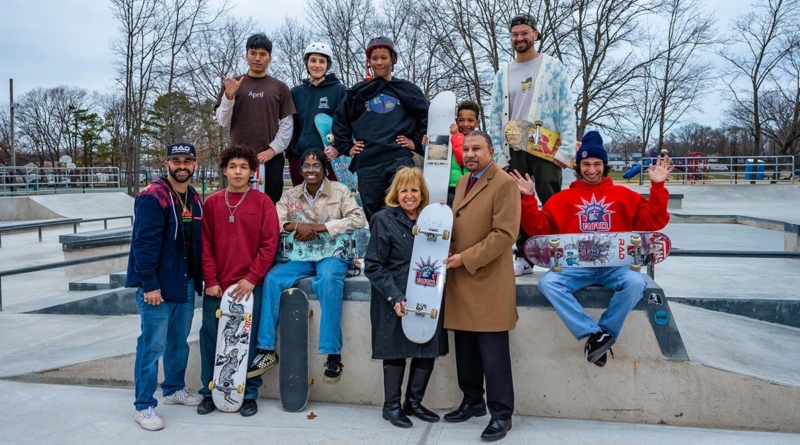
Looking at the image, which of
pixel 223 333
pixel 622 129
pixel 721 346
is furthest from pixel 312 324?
pixel 622 129

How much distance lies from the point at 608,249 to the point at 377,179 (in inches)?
72.6

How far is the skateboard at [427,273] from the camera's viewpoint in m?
3.23

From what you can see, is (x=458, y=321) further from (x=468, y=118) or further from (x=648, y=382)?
(x=468, y=118)

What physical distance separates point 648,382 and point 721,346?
0.85 m

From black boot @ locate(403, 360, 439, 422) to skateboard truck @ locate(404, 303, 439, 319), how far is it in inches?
15.2

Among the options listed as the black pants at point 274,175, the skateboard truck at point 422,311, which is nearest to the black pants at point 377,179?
the black pants at point 274,175

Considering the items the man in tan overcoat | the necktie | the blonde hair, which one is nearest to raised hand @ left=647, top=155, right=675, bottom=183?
the man in tan overcoat

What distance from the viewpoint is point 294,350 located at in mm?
3760

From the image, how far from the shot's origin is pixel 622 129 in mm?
22000

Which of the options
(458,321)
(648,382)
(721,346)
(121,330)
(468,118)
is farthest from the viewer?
(121,330)

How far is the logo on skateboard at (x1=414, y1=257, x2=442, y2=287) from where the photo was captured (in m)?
3.24

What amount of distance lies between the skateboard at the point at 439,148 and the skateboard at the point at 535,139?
0.50 m

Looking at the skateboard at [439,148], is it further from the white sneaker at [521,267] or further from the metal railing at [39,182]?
the metal railing at [39,182]

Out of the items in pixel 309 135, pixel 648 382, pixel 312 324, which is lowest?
pixel 648 382
